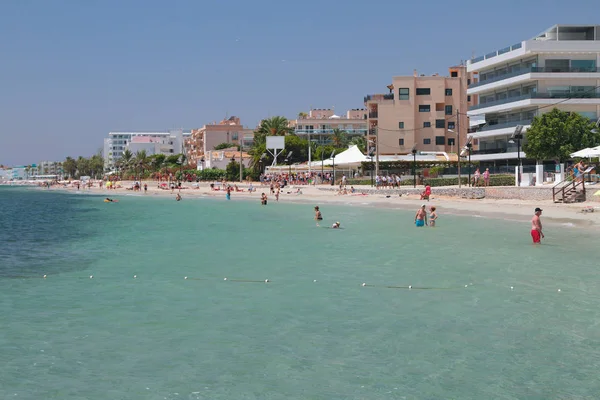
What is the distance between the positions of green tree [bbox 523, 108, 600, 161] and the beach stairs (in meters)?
11.3

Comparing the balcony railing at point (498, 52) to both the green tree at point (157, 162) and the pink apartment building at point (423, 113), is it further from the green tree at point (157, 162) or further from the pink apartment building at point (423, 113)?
the green tree at point (157, 162)

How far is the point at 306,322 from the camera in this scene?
1229 cm

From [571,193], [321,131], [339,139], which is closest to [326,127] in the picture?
[321,131]

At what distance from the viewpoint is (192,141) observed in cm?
15025

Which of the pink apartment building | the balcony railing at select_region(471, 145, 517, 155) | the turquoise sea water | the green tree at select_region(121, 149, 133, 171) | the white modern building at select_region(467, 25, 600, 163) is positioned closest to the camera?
the turquoise sea water

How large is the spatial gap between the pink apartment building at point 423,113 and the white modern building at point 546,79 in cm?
1900

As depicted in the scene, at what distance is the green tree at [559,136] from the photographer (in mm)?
46938

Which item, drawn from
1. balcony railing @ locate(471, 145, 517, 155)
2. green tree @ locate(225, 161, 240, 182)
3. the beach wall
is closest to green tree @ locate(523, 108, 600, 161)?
the beach wall

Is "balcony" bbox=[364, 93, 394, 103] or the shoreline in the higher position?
"balcony" bbox=[364, 93, 394, 103]

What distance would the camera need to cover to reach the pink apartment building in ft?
262

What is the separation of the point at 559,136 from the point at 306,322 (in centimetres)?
4062

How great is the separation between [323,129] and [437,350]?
360ft

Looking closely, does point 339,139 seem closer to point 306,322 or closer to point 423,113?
point 423,113

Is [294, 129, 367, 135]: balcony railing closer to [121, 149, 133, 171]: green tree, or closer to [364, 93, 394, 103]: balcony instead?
[364, 93, 394, 103]: balcony
